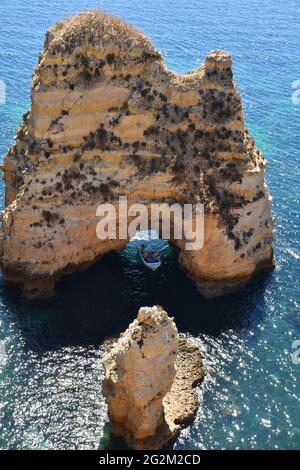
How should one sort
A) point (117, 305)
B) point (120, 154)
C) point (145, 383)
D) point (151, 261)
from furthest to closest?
point (151, 261), point (117, 305), point (120, 154), point (145, 383)

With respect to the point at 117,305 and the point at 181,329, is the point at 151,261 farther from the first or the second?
the point at 181,329

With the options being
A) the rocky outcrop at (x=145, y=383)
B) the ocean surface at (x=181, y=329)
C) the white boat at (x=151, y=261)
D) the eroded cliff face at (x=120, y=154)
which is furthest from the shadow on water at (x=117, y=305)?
the rocky outcrop at (x=145, y=383)

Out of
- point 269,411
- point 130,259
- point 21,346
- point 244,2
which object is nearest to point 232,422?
point 269,411

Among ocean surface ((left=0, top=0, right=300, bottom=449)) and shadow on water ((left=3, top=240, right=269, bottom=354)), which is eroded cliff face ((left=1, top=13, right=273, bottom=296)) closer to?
shadow on water ((left=3, top=240, right=269, bottom=354))

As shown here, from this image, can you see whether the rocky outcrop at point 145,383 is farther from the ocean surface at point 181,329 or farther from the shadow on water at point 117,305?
the shadow on water at point 117,305

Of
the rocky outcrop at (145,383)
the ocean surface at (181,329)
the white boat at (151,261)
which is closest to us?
the rocky outcrop at (145,383)

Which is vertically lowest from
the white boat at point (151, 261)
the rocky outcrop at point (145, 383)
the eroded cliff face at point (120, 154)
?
the rocky outcrop at point (145, 383)

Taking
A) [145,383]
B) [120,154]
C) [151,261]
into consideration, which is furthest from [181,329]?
[120,154]
